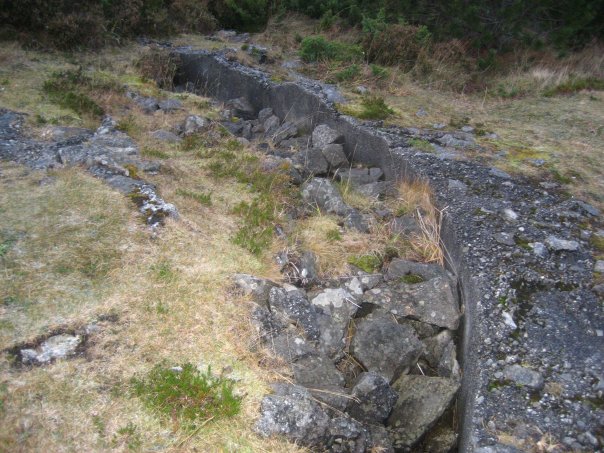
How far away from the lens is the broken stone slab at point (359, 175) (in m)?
6.96

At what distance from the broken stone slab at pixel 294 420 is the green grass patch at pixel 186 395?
207 millimetres

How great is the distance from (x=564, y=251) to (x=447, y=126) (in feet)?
11.3

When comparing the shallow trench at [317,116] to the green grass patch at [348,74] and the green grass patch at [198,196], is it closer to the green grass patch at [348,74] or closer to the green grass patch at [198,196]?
the green grass patch at [348,74]

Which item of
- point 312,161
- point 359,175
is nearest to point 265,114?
point 312,161

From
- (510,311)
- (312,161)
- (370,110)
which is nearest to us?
(510,311)

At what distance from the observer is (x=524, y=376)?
12.7 ft

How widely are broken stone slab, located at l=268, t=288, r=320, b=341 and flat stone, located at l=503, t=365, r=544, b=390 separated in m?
1.52

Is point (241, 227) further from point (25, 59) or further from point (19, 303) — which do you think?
point (25, 59)

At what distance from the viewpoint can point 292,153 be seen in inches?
299

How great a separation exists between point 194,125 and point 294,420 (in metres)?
5.32

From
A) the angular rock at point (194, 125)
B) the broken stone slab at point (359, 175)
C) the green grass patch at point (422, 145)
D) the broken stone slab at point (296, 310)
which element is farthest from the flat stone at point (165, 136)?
the broken stone slab at point (296, 310)

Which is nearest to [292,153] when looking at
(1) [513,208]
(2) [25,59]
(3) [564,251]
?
(1) [513,208]

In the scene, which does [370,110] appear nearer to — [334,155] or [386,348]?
[334,155]

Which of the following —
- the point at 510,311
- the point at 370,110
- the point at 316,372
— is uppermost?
the point at 370,110
